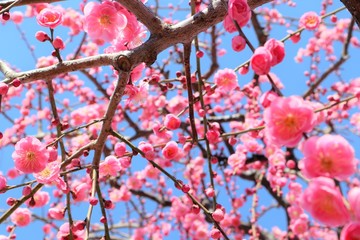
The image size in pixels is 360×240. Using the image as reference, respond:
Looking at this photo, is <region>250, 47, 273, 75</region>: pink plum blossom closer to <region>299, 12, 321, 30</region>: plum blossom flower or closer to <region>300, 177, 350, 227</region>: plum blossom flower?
<region>300, 177, 350, 227</region>: plum blossom flower

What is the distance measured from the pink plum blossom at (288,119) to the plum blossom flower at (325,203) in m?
0.15

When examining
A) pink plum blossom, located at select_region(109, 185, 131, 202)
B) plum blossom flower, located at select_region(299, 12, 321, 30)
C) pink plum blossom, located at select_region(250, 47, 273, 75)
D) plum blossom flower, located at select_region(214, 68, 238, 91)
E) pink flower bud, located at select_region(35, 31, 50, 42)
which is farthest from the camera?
pink plum blossom, located at select_region(109, 185, 131, 202)

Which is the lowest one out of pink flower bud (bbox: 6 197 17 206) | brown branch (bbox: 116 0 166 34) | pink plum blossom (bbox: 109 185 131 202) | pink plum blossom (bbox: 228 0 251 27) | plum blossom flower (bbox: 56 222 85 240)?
plum blossom flower (bbox: 56 222 85 240)

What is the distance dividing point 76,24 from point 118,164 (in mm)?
3981

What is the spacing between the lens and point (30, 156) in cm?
186

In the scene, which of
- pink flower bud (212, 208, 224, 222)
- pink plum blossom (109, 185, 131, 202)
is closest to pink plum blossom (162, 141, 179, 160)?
pink flower bud (212, 208, 224, 222)

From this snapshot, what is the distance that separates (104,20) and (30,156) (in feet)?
2.62

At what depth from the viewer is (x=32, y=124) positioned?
617cm

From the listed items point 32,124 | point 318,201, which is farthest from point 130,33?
point 32,124

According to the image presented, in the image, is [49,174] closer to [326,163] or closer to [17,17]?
[326,163]

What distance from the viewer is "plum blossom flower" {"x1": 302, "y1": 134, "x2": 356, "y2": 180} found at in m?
1.01

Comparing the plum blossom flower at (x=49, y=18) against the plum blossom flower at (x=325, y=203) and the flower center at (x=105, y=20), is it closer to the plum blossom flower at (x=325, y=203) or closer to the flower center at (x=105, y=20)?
the flower center at (x=105, y=20)

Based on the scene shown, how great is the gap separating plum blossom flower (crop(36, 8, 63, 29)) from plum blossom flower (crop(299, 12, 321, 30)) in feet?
5.12

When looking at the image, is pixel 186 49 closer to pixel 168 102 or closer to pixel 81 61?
pixel 81 61
